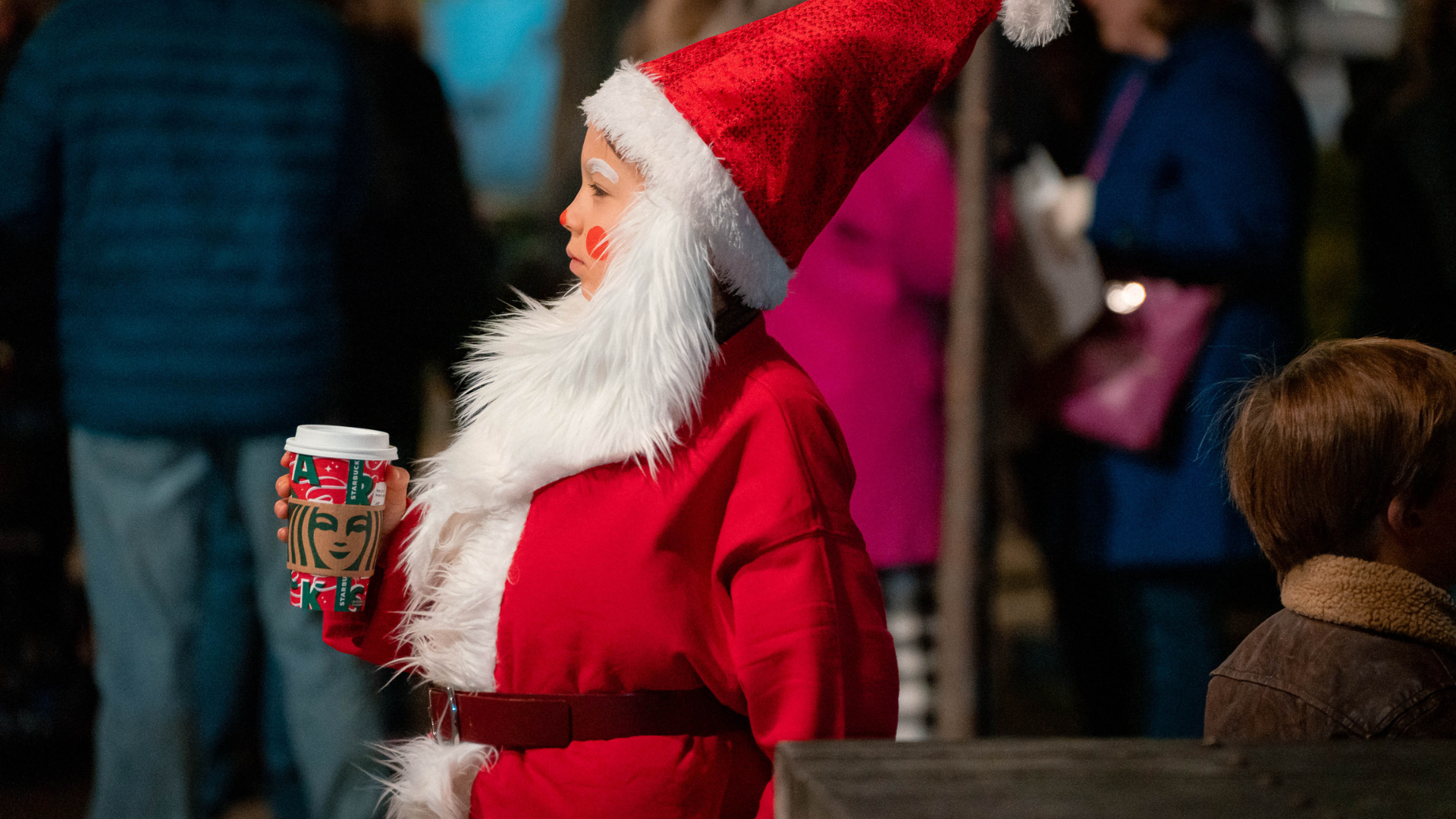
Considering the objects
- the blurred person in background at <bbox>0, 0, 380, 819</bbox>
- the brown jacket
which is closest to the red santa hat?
the brown jacket

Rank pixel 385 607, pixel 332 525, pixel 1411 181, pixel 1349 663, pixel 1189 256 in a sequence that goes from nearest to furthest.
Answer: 1. pixel 1349 663
2. pixel 332 525
3. pixel 385 607
4. pixel 1189 256
5. pixel 1411 181

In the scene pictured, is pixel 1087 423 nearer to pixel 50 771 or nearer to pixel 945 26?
pixel 945 26

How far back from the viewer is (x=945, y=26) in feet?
4.79

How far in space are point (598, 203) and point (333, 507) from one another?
1.44 feet

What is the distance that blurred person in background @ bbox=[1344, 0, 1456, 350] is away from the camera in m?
2.88

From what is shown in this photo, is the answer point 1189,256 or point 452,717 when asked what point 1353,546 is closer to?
point 452,717

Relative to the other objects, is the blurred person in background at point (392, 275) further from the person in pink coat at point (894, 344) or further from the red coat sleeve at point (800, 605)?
the red coat sleeve at point (800, 605)

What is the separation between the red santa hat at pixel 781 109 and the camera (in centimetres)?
137

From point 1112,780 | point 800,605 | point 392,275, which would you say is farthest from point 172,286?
point 1112,780

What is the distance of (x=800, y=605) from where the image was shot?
1.29 meters

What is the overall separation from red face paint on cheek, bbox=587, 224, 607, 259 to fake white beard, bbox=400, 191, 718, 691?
1.1 inches

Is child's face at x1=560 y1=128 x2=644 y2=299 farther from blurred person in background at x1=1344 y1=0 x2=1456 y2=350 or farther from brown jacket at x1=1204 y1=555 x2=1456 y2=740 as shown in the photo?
blurred person in background at x1=1344 y1=0 x2=1456 y2=350

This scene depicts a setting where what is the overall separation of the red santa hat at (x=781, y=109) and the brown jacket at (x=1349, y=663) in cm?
64

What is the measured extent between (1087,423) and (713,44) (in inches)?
65.7
